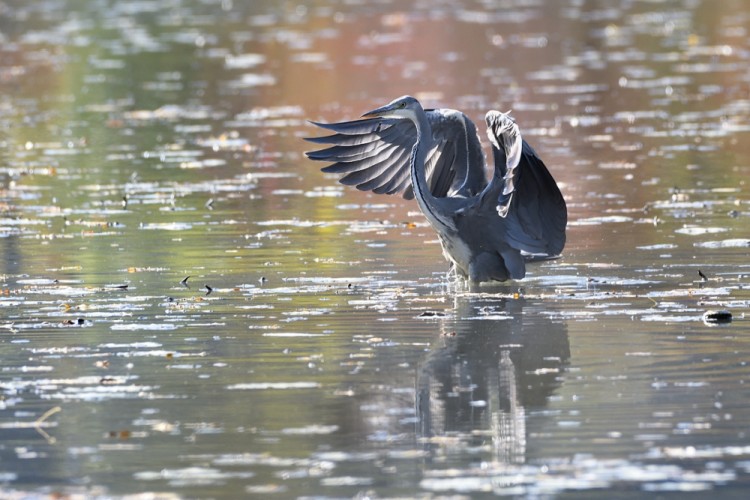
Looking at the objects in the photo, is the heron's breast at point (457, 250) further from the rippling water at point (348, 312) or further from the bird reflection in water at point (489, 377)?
the bird reflection in water at point (489, 377)

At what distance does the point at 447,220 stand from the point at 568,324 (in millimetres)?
1740

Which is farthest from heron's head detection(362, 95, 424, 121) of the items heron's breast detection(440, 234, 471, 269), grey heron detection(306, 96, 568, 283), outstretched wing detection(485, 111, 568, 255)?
heron's breast detection(440, 234, 471, 269)

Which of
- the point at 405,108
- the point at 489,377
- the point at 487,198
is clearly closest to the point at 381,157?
the point at 405,108

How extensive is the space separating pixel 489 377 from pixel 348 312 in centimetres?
173

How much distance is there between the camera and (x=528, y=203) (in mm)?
11156

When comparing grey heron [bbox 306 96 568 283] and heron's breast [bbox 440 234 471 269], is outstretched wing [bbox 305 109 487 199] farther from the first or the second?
heron's breast [bbox 440 234 471 269]

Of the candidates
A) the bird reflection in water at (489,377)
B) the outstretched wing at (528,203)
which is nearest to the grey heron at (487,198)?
the outstretched wing at (528,203)

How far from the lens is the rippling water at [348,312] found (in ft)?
23.0

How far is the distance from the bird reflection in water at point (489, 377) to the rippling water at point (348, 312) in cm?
2

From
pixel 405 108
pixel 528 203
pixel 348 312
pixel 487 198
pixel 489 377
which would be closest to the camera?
pixel 489 377

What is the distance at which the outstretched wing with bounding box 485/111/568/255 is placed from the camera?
10836mm

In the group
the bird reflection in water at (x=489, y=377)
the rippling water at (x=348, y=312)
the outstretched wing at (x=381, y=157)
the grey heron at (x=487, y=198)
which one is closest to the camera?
the rippling water at (x=348, y=312)

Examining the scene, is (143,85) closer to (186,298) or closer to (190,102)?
(190,102)

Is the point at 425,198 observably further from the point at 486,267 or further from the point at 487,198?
the point at 486,267
